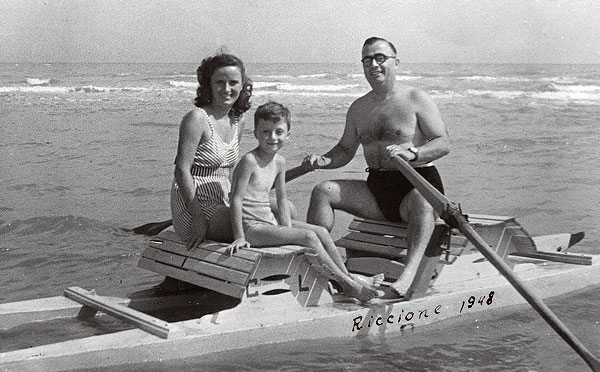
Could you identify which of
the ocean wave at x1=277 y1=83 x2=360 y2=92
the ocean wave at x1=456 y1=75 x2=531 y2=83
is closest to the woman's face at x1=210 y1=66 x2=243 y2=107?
the ocean wave at x1=277 y1=83 x2=360 y2=92

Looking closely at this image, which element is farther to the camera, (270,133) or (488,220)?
(488,220)

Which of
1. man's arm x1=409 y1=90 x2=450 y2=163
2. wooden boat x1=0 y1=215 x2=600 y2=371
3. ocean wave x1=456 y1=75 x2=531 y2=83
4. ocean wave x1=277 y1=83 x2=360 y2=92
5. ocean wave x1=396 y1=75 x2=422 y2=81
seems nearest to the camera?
wooden boat x1=0 y1=215 x2=600 y2=371

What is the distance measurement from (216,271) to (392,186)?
1.64m

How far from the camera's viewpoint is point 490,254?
460cm

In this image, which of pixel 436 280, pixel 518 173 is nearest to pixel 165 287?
pixel 436 280

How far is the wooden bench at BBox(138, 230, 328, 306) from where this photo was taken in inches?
187

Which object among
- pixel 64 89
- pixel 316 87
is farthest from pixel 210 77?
pixel 64 89

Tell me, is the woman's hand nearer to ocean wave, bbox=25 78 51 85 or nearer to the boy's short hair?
the boy's short hair

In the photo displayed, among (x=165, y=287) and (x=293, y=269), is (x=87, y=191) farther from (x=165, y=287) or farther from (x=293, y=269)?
(x=293, y=269)

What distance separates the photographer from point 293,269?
497 cm

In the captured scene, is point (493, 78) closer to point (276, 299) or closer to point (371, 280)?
point (371, 280)

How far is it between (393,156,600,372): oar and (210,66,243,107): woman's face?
1173mm

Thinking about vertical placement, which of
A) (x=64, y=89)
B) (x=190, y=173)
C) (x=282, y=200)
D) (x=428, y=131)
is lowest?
(x=64, y=89)

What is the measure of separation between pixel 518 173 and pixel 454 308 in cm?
714
